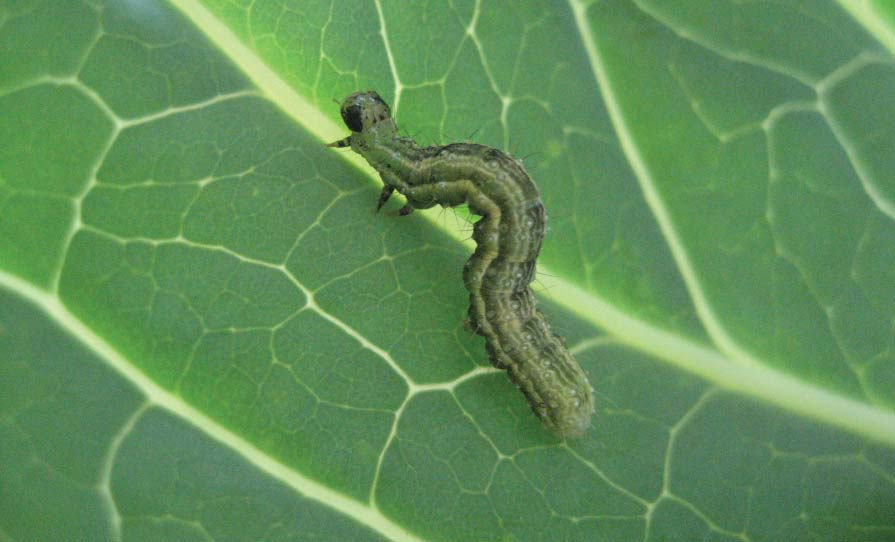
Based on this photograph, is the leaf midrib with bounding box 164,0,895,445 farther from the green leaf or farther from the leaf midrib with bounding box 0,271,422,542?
the leaf midrib with bounding box 0,271,422,542

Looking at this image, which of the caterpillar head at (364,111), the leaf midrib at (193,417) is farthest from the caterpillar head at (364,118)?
the leaf midrib at (193,417)

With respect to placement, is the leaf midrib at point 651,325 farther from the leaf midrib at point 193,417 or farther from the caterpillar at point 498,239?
the leaf midrib at point 193,417

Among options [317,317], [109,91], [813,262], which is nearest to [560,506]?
[317,317]

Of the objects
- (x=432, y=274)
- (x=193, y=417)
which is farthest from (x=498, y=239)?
(x=193, y=417)

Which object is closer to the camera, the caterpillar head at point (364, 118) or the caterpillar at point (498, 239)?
the caterpillar head at point (364, 118)

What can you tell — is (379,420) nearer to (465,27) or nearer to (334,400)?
(334,400)

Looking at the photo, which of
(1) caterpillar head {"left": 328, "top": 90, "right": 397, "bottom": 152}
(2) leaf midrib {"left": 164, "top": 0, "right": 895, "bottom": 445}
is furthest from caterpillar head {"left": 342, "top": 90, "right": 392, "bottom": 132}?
(2) leaf midrib {"left": 164, "top": 0, "right": 895, "bottom": 445}
